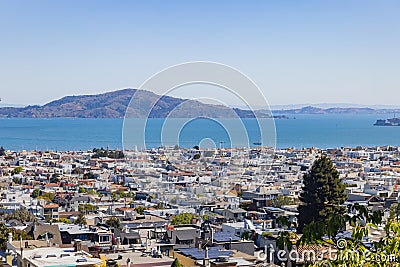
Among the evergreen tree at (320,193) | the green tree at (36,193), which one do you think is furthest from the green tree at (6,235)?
the green tree at (36,193)

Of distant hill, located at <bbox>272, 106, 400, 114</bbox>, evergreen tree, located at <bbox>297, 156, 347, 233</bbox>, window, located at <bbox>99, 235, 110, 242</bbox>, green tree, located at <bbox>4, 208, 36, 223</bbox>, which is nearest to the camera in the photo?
evergreen tree, located at <bbox>297, 156, 347, 233</bbox>

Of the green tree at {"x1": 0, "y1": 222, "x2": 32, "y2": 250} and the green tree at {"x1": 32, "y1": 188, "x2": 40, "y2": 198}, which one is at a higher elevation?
the green tree at {"x1": 0, "y1": 222, "x2": 32, "y2": 250}

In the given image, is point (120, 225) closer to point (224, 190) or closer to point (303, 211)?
point (303, 211)

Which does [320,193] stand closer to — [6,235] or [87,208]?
[6,235]

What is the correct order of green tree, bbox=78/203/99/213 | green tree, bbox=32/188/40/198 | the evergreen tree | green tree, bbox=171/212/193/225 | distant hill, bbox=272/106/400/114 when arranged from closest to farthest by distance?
the evergreen tree, green tree, bbox=171/212/193/225, green tree, bbox=78/203/99/213, green tree, bbox=32/188/40/198, distant hill, bbox=272/106/400/114

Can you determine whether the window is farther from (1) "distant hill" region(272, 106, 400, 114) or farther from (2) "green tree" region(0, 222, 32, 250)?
(1) "distant hill" region(272, 106, 400, 114)

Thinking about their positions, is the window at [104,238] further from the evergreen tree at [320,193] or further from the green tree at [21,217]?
the green tree at [21,217]

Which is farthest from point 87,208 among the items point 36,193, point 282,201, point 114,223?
point 282,201

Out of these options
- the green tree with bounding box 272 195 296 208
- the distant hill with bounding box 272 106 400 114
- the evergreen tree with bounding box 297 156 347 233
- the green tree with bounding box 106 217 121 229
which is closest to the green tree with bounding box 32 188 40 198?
the green tree with bounding box 272 195 296 208

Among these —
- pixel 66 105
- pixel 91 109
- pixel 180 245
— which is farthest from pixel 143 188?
pixel 66 105

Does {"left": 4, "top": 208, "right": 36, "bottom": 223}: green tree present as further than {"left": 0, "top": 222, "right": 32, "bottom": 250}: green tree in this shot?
Yes
